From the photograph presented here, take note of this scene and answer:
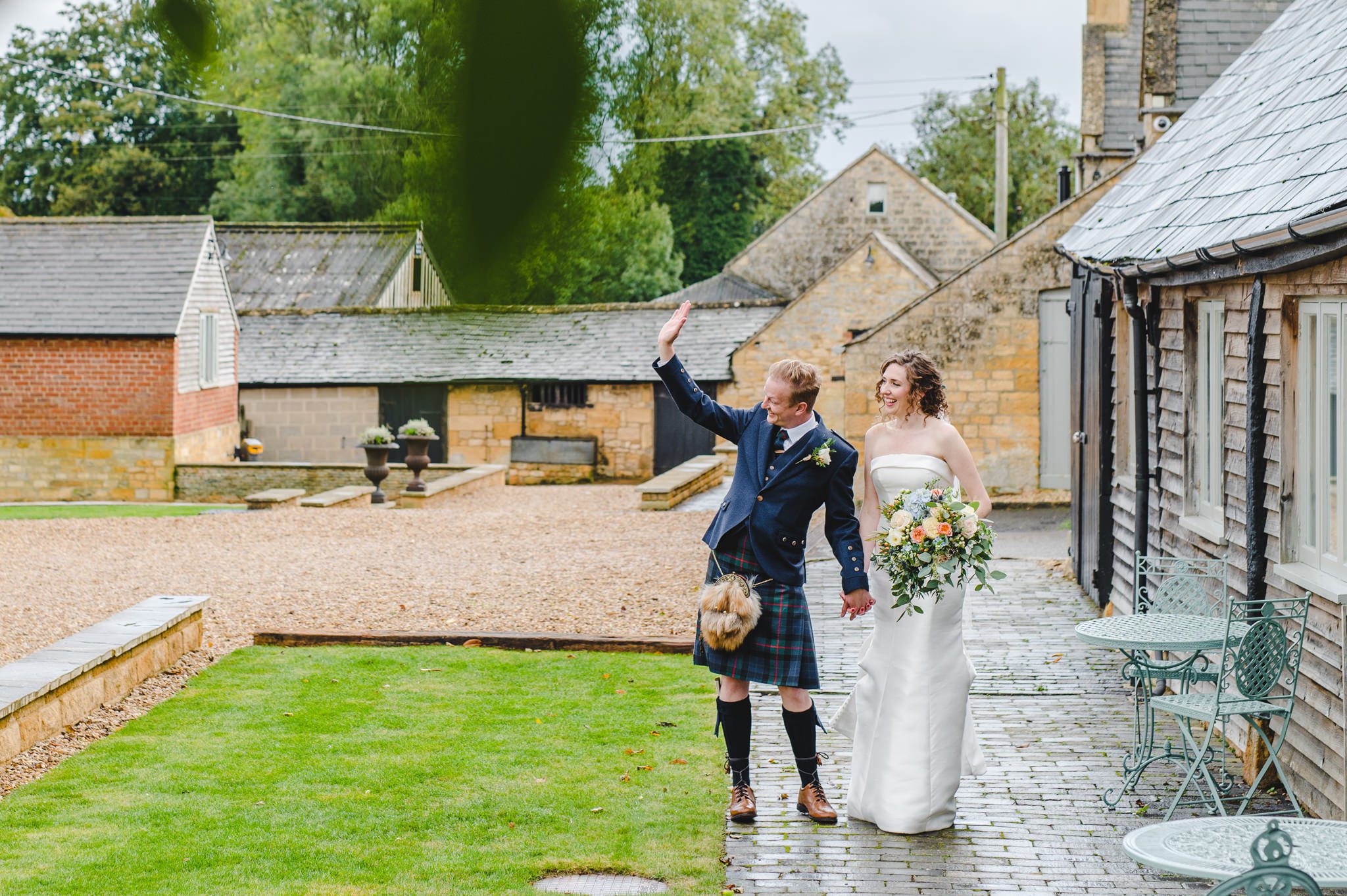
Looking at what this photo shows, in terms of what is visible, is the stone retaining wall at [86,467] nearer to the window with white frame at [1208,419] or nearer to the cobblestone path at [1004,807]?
the cobblestone path at [1004,807]

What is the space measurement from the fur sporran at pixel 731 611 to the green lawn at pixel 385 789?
848 millimetres

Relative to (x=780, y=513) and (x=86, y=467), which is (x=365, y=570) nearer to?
(x=780, y=513)

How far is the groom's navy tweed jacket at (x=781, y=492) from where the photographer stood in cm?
555

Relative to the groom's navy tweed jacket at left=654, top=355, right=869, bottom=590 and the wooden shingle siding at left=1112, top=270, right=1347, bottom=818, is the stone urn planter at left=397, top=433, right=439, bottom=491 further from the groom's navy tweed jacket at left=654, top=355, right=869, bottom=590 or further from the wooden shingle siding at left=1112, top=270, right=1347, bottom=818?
the groom's navy tweed jacket at left=654, top=355, right=869, bottom=590

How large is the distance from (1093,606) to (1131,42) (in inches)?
510

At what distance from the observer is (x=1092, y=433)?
36.7 ft

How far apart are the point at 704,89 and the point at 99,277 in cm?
2753

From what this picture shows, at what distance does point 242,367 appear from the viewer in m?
32.1

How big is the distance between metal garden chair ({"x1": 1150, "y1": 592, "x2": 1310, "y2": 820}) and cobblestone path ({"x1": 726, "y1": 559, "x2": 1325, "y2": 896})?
16.4 inches

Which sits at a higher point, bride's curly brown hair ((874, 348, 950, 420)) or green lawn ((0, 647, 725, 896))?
bride's curly brown hair ((874, 348, 950, 420))

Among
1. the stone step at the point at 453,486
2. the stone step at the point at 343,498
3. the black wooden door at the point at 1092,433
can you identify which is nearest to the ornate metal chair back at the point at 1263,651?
the black wooden door at the point at 1092,433

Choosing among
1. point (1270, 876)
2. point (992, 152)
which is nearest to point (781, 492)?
point (1270, 876)

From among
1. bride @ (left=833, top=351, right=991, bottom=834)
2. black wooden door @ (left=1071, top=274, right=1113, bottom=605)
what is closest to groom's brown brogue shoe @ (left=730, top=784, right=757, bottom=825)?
bride @ (left=833, top=351, right=991, bottom=834)

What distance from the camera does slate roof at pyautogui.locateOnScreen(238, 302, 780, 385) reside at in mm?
30891
